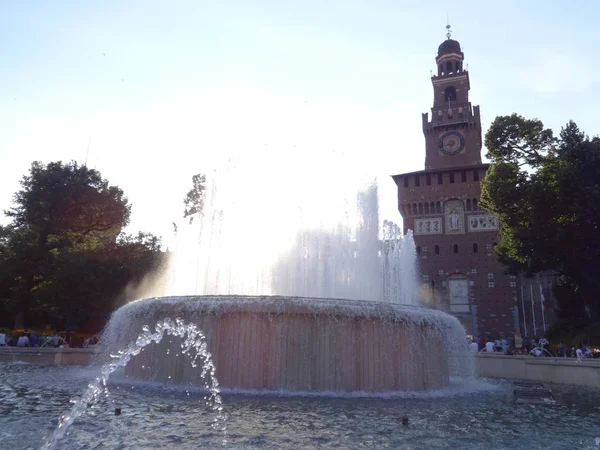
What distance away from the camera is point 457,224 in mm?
39438

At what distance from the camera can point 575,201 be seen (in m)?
22.1

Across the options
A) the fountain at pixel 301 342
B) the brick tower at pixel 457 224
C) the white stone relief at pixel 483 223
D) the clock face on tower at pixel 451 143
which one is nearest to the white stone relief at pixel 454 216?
the brick tower at pixel 457 224

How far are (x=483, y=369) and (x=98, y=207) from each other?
2564cm

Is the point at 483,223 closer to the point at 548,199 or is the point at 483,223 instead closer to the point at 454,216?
the point at 454,216

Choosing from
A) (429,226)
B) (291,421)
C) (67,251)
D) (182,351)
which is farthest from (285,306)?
(429,226)

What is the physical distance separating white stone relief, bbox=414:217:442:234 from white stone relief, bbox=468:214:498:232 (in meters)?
2.45

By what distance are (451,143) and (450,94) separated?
209 inches

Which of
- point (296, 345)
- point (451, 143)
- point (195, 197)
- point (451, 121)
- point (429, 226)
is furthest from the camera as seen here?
point (451, 121)

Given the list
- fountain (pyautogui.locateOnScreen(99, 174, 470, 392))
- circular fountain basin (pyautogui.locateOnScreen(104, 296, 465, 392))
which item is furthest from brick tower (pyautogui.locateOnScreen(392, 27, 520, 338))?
circular fountain basin (pyautogui.locateOnScreen(104, 296, 465, 392))

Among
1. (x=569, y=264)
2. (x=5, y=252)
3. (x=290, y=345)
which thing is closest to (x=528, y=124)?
(x=569, y=264)

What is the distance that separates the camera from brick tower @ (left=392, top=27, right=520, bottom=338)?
120ft

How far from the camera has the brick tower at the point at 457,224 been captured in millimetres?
36719

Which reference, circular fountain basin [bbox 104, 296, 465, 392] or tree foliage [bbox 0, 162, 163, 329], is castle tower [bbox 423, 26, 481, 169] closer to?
tree foliage [bbox 0, 162, 163, 329]

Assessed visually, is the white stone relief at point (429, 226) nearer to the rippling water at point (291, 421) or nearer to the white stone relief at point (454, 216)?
the white stone relief at point (454, 216)
